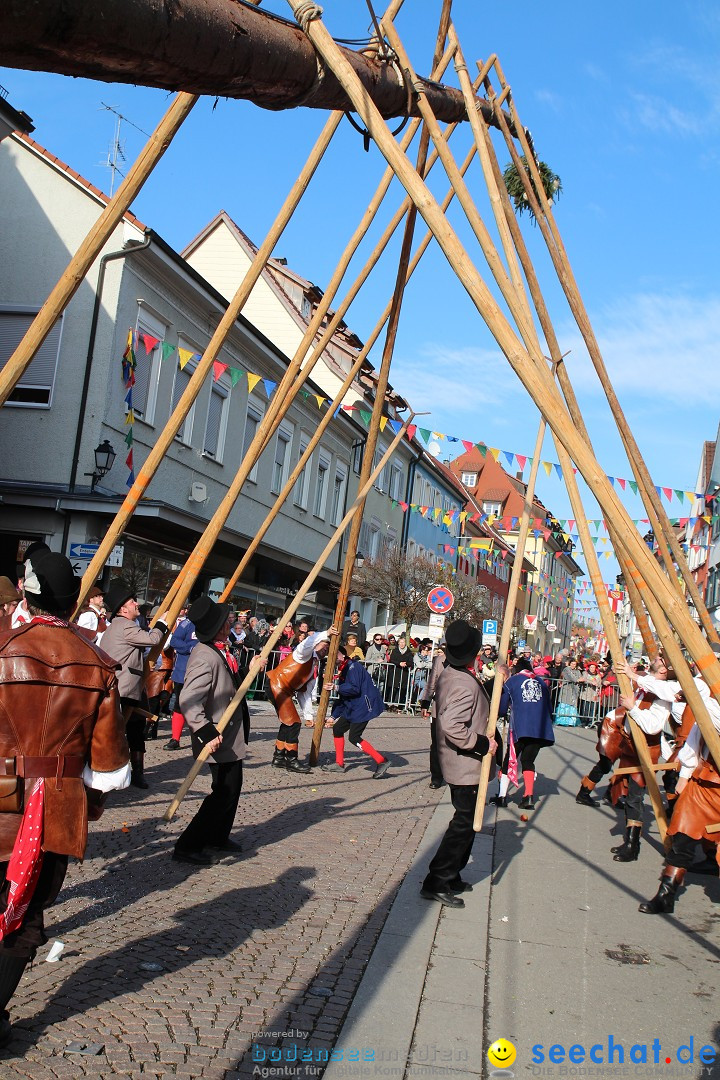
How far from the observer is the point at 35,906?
149 inches

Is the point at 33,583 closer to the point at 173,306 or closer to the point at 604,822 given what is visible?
the point at 604,822

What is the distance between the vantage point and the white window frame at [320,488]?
30203 mm

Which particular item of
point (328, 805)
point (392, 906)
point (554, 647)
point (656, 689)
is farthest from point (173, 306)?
point (554, 647)

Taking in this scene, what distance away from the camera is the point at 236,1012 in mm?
4242

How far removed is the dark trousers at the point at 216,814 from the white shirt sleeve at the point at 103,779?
2.85 meters

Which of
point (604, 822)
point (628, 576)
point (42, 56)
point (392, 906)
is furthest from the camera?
point (604, 822)

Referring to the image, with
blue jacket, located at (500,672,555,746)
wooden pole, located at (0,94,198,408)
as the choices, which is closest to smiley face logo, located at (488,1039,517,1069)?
wooden pole, located at (0,94,198,408)

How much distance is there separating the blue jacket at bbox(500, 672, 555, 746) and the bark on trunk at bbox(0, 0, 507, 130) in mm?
8116

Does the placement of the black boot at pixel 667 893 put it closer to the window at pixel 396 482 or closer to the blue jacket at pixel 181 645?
the blue jacket at pixel 181 645

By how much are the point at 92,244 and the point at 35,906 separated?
9.60 ft

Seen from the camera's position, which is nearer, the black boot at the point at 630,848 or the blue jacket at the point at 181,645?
the black boot at the point at 630,848

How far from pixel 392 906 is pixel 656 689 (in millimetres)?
3023

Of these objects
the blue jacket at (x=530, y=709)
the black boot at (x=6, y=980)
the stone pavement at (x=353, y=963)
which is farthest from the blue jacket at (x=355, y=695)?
the black boot at (x=6, y=980)

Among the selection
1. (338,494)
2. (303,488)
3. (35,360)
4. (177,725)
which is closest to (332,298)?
(177,725)
